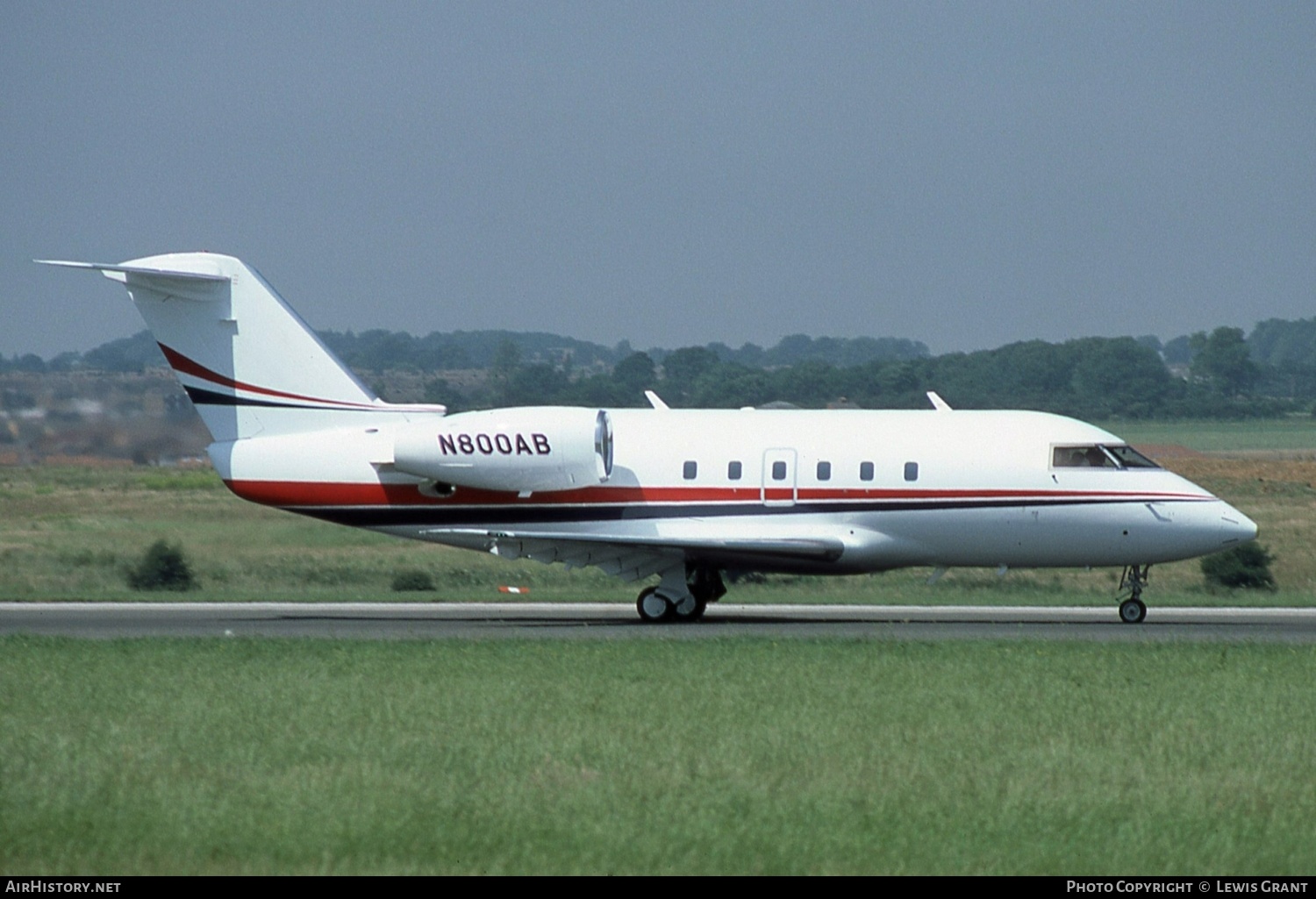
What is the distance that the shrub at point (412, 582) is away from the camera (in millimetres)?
32781

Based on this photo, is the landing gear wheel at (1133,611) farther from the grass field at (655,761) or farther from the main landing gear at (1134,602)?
the grass field at (655,761)

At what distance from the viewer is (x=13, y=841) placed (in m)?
9.98

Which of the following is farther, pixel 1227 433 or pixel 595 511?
pixel 1227 433

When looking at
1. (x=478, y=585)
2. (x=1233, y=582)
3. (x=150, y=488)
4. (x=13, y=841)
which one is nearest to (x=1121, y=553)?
(x=1233, y=582)

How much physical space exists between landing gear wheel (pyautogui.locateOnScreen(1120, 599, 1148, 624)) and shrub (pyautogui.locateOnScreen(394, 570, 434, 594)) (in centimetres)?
1416

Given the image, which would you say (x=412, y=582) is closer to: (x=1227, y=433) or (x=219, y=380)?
(x=219, y=380)

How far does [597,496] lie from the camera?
24.6 meters

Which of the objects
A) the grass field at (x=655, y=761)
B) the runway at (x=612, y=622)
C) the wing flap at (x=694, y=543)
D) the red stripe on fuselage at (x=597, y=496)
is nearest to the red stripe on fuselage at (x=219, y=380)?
the red stripe on fuselage at (x=597, y=496)

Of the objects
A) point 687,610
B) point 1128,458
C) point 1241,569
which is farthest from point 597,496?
point 1241,569

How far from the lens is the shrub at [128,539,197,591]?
32.2 m

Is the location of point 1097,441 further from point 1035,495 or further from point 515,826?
point 515,826

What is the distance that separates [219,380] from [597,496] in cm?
619

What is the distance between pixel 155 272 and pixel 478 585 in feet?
37.7
